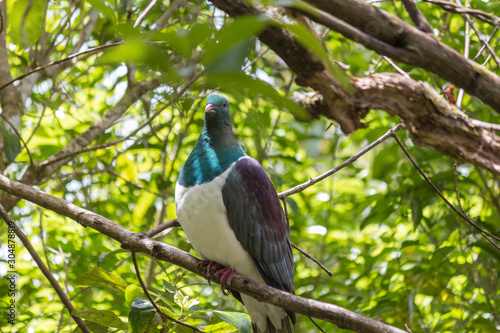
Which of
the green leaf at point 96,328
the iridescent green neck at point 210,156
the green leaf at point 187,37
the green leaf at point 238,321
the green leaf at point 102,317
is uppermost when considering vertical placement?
the iridescent green neck at point 210,156

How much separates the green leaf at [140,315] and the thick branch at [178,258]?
0.20 meters

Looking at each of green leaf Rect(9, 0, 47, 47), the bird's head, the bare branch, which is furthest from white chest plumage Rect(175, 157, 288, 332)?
green leaf Rect(9, 0, 47, 47)

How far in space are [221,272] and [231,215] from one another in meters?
0.30

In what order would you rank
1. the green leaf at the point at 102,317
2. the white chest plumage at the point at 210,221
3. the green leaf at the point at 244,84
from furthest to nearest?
the white chest plumage at the point at 210,221
the green leaf at the point at 102,317
the green leaf at the point at 244,84

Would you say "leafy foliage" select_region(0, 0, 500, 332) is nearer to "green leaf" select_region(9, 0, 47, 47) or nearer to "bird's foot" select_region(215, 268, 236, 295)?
"bird's foot" select_region(215, 268, 236, 295)

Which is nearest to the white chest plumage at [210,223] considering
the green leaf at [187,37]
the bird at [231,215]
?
the bird at [231,215]

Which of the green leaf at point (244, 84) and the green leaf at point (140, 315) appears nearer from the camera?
the green leaf at point (244, 84)

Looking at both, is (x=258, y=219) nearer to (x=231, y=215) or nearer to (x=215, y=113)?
(x=231, y=215)

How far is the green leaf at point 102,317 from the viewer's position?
2.15 m

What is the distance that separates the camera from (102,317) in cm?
220

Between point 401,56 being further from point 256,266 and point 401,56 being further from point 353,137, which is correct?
point 353,137

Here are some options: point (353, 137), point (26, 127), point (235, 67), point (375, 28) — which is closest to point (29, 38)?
point (235, 67)

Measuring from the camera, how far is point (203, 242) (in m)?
2.72

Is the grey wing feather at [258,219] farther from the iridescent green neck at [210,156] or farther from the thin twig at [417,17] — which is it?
the thin twig at [417,17]
